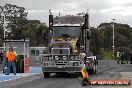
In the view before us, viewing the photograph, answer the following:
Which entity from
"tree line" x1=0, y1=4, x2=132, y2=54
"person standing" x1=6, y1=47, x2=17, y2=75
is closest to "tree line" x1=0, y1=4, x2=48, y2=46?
"tree line" x1=0, y1=4, x2=132, y2=54

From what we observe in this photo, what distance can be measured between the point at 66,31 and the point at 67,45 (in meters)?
1.31

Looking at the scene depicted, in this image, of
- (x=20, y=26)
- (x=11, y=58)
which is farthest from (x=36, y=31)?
(x=11, y=58)

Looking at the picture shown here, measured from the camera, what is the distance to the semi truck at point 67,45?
27172 millimetres

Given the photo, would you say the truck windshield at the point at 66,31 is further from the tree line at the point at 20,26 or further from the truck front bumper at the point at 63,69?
the tree line at the point at 20,26

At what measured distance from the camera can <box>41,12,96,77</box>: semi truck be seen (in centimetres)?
2717

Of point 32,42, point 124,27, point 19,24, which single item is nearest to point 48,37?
point 32,42

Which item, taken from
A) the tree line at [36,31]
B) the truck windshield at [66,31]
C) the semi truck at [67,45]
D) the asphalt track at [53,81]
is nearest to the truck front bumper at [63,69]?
the semi truck at [67,45]

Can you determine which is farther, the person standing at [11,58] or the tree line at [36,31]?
the tree line at [36,31]

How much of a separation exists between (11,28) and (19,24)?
22.1 ft

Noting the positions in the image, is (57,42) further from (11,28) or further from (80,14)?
(11,28)

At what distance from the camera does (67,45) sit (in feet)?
91.3

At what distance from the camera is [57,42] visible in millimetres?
28094

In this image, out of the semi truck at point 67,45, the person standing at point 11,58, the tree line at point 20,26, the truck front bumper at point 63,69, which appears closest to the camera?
the truck front bumper at point 63,69

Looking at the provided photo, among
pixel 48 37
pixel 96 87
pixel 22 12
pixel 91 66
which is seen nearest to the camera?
pixel 96 87
